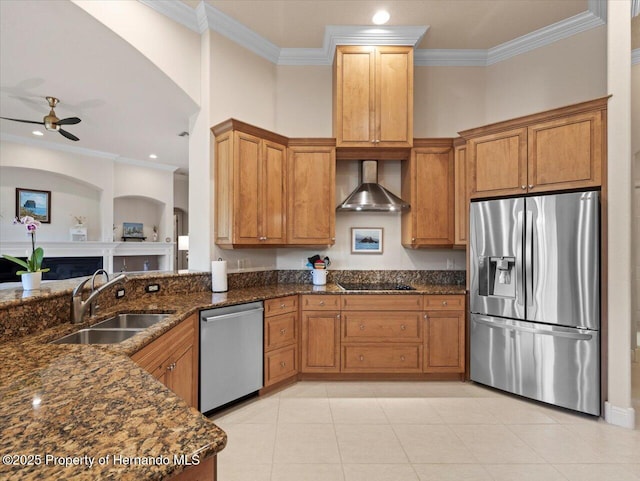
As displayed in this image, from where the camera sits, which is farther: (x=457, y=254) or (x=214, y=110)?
(x=457, y=254)

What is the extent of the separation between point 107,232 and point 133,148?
1.91 m

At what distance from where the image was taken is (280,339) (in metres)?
3.03

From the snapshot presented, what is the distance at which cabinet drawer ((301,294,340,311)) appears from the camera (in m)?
3.18

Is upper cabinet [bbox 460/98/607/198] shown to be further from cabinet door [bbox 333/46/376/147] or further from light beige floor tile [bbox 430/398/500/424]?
light beige floor tile [bbox 430/398/500/424]

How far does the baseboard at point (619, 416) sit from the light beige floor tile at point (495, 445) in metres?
0.81

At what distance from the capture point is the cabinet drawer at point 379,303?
3188mm

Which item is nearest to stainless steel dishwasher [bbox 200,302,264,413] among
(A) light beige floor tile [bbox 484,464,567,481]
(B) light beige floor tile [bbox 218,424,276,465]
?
(B) light beige floor tile [bbox 218,424,276,465]

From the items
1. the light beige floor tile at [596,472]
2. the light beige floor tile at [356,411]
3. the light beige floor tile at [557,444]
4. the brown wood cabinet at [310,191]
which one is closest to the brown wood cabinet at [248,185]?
the brown wood cabinet at [310,191]

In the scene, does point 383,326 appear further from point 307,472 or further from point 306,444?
point 307,472

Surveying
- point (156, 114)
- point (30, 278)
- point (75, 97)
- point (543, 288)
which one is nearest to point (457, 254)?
point (543, 288)

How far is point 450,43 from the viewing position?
3.63 meters

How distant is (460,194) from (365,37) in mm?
1928

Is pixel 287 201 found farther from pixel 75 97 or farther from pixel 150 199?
pixel 150 199

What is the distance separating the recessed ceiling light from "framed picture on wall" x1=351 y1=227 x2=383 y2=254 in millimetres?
2153
